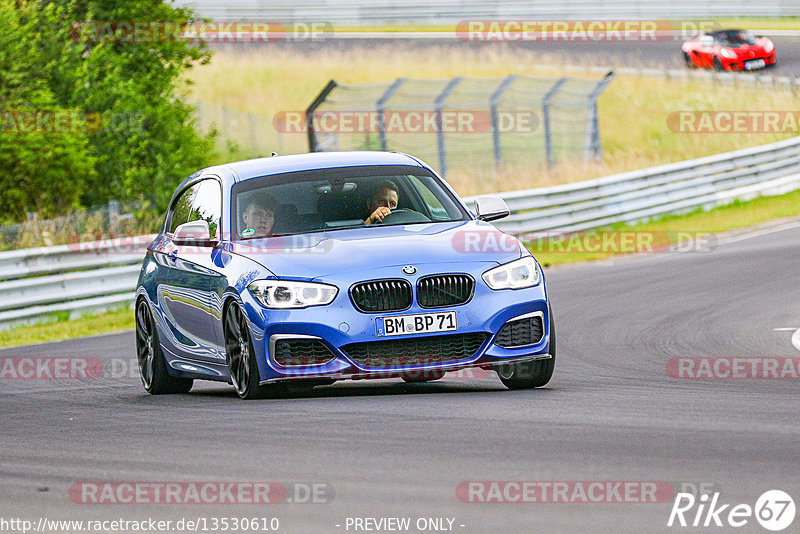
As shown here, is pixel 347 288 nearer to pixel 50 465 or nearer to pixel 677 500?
pixel 50 465

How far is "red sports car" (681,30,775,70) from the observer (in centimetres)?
4216

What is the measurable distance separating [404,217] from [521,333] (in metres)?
1.32

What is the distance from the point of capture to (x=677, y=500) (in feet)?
17.6

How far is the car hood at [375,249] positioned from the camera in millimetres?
8656

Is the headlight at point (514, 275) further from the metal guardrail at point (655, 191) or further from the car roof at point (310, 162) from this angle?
the metal guardrail at point (655, 191)

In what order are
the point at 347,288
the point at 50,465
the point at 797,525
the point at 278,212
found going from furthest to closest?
the point at 278,212 < the point at 347,288 < the point at 50,465 < the point at 797,525

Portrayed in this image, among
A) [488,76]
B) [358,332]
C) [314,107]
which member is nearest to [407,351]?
Answer: [358,332]

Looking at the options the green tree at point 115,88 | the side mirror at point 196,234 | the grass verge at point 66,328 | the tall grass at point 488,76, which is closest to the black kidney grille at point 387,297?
the side mirror at point 196,234

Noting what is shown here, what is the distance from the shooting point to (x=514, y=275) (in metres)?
8.88

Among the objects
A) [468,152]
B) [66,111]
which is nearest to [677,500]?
[66,111]

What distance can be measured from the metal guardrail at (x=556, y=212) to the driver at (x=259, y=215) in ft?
28.5

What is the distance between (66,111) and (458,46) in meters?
23.3

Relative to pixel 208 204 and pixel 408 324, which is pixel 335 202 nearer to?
pixel 208 204

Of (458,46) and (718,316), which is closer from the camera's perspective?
(718,316)
